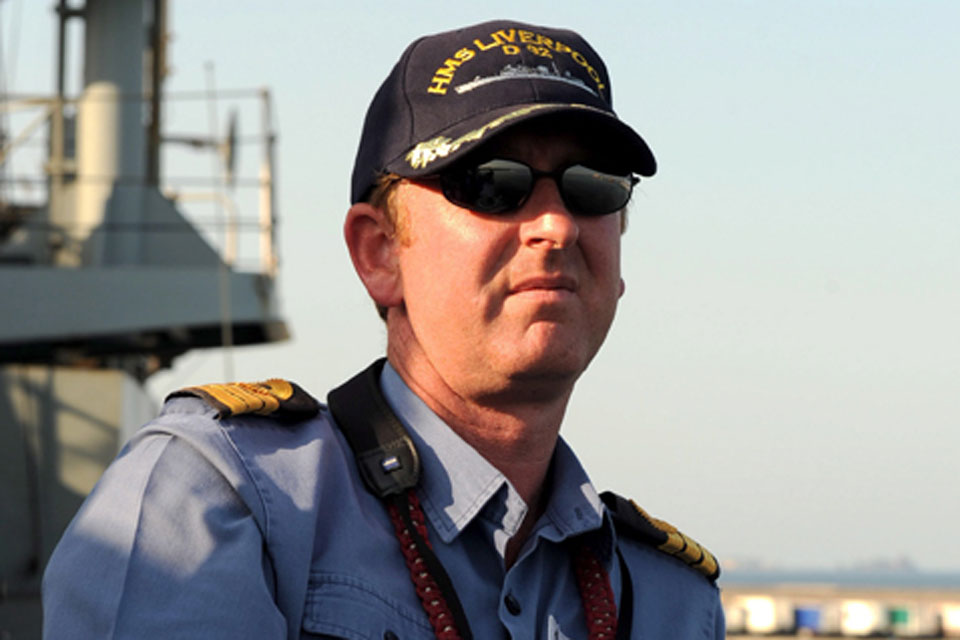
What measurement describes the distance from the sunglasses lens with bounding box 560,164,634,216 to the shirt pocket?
2.06ft

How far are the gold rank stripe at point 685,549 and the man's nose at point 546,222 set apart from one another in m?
0.67

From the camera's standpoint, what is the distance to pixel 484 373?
6.95ft

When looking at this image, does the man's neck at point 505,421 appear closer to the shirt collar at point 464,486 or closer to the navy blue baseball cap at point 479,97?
the shirt collar at point 464,486

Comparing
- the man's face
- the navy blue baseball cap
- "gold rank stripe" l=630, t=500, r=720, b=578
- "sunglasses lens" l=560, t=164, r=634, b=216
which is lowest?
"gold rank stripe" l=630, t=500, r=720, b=578

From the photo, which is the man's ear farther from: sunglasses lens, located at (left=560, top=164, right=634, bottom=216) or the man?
sunglasses lens, located at (left=560, top=164, right=634, bottom=216)

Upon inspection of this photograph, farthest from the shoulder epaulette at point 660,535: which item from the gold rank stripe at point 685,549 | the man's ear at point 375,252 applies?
the man's ear at point 375,252

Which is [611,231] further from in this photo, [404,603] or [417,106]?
[404,603]

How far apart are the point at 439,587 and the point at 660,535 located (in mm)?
629

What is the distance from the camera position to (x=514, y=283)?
2068 millimetres

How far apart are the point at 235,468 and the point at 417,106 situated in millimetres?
652

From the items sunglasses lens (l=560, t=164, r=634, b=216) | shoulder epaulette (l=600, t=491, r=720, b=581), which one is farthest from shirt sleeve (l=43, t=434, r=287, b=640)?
shoulder epaulette (l=600, t=491, r=720, b=581)

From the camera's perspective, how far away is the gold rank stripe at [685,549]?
2500mm

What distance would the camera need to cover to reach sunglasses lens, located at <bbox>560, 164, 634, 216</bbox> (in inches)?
83.8

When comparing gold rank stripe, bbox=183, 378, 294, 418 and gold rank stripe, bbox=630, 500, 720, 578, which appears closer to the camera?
gold rank stripe, bbox=183, 378, 294, 418
